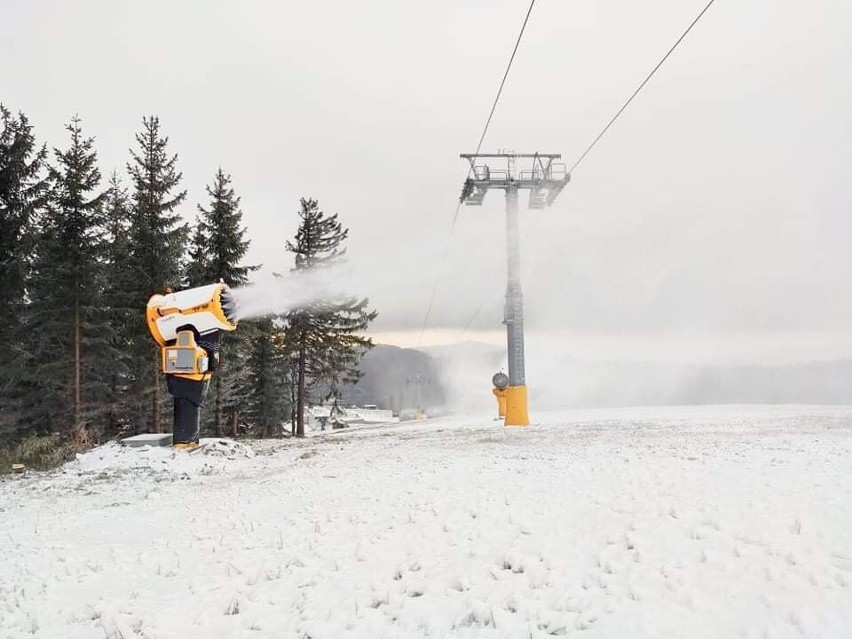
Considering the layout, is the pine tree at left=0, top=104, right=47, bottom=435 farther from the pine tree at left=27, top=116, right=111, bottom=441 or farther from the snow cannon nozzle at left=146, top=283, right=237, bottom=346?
the snow cannon nozzle at left=146, top=283, right=237, bottom=346

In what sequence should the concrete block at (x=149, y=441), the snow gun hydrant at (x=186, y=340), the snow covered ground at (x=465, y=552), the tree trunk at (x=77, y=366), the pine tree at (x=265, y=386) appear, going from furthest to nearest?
the pine tree at (x=265, y=386)
the tree trunk at (x=77, y=366)
the concrete block at (x=149, y=441)
the snow gun hydrant at (x=186, y=340)
the snow covered ground at (x=465, y=552)

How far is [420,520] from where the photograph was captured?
8039 millimetres

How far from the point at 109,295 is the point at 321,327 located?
969cm

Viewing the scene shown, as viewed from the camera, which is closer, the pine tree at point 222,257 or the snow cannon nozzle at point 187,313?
the snow cannon nozzle at point 187,313

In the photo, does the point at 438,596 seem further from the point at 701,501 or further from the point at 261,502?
the point at 261,502

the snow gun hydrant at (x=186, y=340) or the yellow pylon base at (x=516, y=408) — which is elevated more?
the snow gun hydrant at (x=186, y=340)

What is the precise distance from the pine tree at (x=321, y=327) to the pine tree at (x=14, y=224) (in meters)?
11.2

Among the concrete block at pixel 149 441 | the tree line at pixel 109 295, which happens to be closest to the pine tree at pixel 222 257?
the tree line at pixel 109 295

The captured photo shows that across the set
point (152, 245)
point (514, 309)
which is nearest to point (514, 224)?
point (514, 309)

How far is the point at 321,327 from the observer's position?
2841 centimetres

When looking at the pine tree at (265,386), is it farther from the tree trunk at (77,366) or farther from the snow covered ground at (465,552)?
the snow covered ground at (465,552)

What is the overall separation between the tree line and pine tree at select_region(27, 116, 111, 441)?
1.9 inches

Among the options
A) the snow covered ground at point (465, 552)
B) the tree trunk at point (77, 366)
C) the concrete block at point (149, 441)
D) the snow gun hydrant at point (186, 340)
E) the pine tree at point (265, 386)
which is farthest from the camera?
the pine tree at point (265, 386)

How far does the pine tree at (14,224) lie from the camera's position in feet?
67.9
